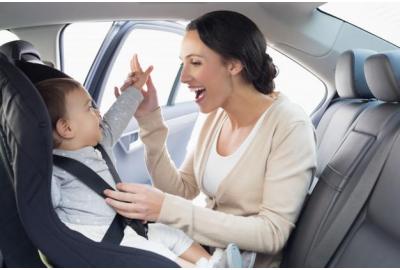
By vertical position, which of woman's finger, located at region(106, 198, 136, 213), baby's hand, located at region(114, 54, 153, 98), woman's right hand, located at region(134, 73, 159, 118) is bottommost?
woman's finger, located at region(106, 198, 136, 213)

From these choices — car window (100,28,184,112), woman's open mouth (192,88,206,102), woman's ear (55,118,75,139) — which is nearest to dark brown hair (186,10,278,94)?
woman's open mouth (192,88,206,102)

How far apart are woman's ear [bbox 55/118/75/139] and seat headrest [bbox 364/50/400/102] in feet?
3.14

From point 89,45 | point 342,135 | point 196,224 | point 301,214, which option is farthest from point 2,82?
point 89,45

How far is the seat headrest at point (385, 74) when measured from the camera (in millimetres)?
1433

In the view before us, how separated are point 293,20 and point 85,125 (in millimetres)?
1051

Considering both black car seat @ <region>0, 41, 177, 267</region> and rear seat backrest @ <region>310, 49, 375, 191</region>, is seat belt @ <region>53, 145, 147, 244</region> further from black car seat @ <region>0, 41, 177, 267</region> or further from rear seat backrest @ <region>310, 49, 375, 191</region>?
rear seat backrest @ <region>310, 49, 375, 191</region>

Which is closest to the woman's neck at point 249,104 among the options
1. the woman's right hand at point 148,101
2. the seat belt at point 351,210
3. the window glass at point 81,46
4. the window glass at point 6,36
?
the woman's right hand at point 148,101

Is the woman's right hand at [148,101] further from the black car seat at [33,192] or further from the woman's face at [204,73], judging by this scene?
the black car seat at [33,192]

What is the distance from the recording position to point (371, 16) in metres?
1.94

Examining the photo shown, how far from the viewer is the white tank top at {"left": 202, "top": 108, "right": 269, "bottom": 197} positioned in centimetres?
142

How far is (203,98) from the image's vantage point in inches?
57.3

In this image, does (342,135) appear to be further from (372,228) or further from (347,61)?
(372,228)

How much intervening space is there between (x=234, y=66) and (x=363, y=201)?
1.83 ft

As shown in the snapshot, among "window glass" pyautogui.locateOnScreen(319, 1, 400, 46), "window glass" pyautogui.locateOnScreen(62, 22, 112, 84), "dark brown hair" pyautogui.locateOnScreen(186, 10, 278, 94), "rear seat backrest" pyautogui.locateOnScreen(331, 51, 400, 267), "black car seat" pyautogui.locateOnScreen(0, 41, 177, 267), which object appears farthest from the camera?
"window glass" pyautogui.locateOnScreen(62, 22, 112, 84)
